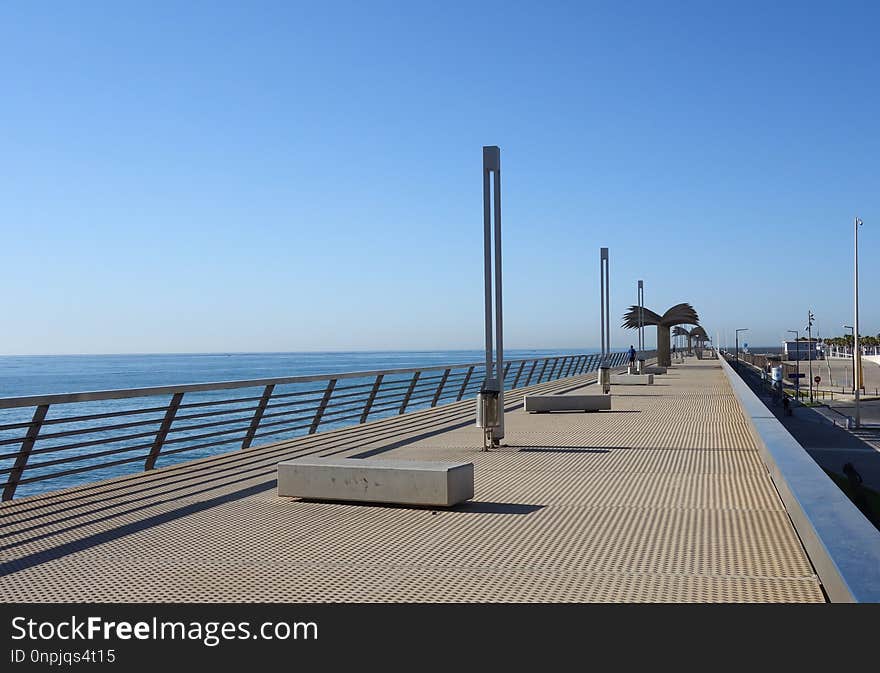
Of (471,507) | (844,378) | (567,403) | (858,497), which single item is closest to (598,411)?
(567,403)

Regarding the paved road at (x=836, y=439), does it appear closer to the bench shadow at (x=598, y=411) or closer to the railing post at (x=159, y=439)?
the bench shadow at (x=598, y=411)

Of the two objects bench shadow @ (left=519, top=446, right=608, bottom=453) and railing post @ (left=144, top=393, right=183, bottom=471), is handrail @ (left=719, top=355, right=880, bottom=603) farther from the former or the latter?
railing post @ (left=144, top=393, right=183, bottom=471)

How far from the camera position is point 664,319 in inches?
1593

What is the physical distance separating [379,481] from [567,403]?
831 cm

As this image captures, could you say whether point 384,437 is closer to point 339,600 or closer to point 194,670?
point 339,600

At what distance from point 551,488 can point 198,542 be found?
2858 millimetres

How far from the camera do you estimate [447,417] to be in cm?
1396

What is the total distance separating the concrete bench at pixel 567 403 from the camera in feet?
45.6

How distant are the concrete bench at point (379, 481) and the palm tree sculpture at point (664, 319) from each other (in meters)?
34.8

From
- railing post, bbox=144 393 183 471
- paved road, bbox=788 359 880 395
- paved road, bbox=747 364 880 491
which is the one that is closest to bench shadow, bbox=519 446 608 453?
railing post, bbox=144 393 183 471

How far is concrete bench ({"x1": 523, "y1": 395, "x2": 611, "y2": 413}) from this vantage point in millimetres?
13898

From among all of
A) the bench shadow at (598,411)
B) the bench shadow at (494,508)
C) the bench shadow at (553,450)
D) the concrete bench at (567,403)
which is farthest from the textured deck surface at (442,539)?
the bench shadow at (598,411)

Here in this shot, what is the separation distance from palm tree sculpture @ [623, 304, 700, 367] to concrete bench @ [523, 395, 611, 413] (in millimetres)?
26432

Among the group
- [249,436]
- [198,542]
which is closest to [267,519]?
[198,542]
